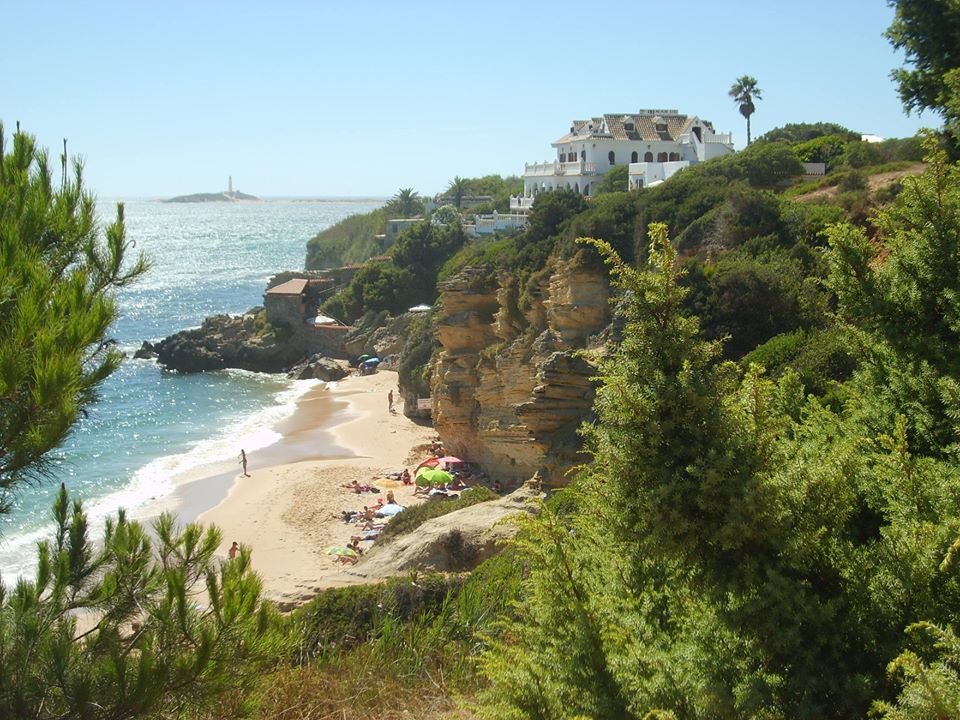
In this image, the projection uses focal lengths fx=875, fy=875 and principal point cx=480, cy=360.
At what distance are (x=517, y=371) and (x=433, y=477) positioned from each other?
4.63 m

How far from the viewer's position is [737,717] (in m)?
5.08

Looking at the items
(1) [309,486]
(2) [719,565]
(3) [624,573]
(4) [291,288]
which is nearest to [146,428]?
(1) [309,486]

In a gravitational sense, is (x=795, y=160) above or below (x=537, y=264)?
above

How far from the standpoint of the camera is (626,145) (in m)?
56.6

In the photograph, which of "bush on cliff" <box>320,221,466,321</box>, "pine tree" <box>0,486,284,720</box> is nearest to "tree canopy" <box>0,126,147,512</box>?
"pine tree" <box>0,486,284,720</box>

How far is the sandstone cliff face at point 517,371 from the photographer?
20000 mm

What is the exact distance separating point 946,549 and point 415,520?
16.4 meters

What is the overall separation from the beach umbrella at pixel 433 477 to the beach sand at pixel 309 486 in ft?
2.24

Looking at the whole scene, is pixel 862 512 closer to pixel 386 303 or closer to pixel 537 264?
pixel 537 264

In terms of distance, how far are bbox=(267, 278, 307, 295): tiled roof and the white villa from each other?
55.8 ft

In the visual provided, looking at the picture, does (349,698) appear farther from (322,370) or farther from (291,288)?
(291,288)

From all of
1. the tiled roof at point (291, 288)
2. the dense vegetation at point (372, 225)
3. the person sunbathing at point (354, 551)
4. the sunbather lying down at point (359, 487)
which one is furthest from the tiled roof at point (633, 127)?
the person sunbathing at point (354, 551)

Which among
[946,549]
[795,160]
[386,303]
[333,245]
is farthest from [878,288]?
[333,245]

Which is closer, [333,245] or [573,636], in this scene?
[573,636]
